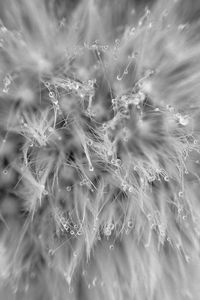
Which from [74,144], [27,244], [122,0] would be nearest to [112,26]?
[122,0]

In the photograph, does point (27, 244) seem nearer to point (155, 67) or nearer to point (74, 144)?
point (74, 144)

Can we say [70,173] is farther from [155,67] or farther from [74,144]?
[155,67]

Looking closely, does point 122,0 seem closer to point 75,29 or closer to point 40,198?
point 75,29

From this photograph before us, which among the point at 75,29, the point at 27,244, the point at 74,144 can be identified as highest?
the point at 75,29

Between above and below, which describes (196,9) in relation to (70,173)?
above

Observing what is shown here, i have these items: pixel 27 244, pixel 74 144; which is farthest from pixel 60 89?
pixel 27 244

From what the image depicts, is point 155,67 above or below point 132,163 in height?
above
